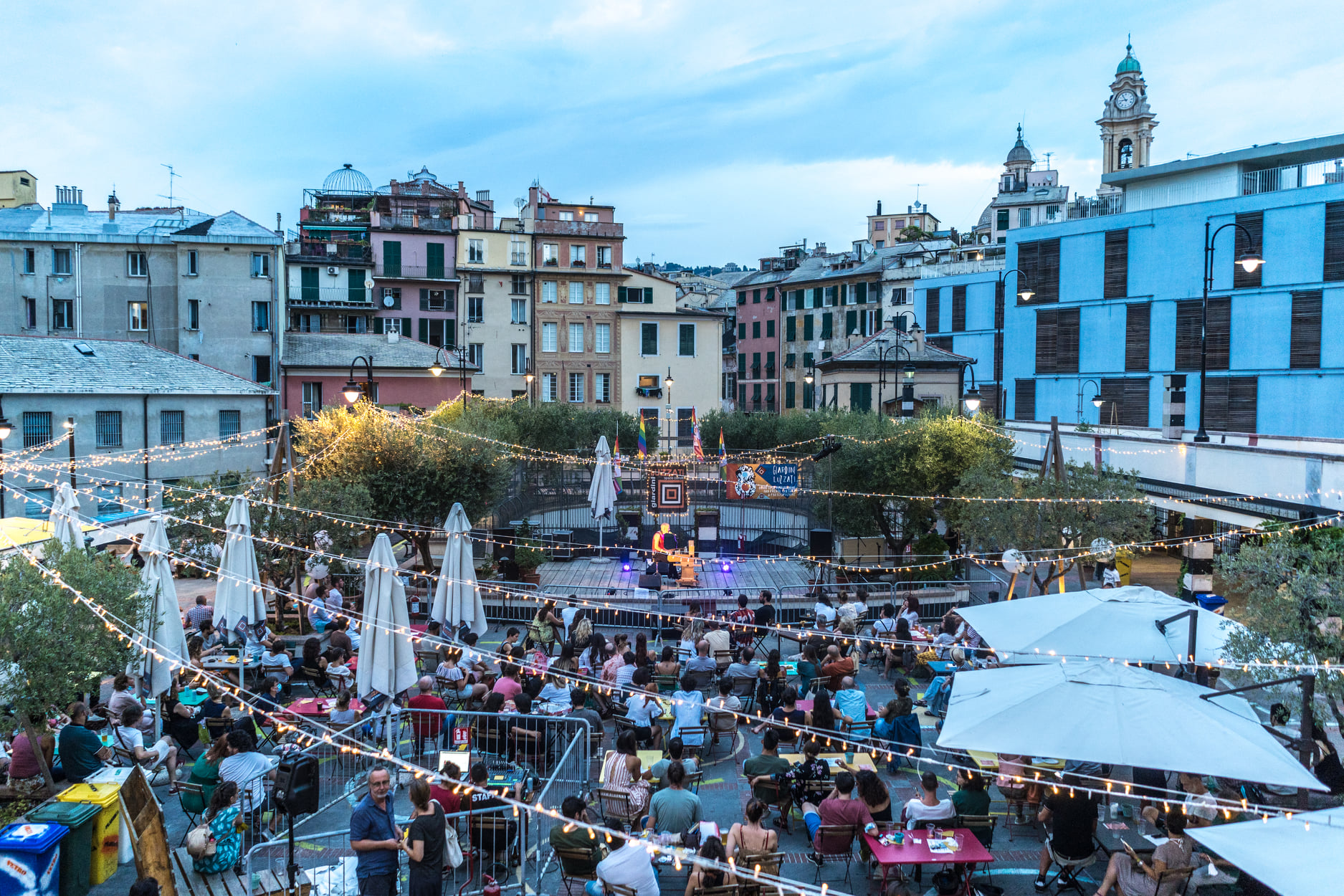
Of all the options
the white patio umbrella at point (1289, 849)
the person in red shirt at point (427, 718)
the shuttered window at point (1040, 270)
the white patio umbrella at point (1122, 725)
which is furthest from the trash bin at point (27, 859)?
the shuttered window at point (1040, 270)

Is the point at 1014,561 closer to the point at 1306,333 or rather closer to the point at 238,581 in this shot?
the point at 238,581

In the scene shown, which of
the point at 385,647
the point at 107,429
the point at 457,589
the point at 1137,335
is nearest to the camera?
the point at 385,647

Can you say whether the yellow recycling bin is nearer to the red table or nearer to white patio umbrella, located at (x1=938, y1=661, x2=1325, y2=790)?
the red table

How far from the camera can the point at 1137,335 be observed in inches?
1636

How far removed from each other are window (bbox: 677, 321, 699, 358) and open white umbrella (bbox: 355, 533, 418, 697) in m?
43.0

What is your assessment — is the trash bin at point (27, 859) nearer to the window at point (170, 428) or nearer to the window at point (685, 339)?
the window at point (170, 428)

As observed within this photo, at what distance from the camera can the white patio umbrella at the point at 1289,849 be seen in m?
6.31

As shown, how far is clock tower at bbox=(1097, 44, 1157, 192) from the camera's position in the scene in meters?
79.1

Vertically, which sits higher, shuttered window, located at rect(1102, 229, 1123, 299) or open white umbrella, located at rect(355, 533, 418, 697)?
shuttered window, located at rect(1102, 229, 1123, 299)

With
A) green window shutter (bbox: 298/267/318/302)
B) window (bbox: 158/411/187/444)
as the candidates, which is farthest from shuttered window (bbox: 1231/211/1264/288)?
green window shutter (bbox: 298/267/318/302)

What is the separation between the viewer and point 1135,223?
41.2m

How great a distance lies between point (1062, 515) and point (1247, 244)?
25.5 m

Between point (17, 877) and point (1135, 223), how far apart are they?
43.4 m

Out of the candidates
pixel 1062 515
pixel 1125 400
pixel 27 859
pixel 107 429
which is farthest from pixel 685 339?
pixel 27 859
